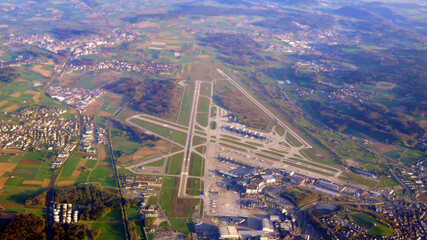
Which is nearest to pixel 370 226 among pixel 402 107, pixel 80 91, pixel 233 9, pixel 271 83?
pixel 402 107

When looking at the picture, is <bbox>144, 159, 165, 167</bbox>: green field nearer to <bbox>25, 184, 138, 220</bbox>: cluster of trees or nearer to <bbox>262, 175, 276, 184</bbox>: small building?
<bbox>25, 184, 138, 220</bbox>: cluster of trees

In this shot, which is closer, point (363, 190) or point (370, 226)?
point (370, 226)

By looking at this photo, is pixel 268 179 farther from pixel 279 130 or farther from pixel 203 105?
pixel 203 105

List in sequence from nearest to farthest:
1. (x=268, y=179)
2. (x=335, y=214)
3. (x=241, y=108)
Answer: (x=335, y=214)
(x=268, y=179)
(x=241, y=108)

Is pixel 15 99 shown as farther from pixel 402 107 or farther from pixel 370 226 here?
pixel 402 107

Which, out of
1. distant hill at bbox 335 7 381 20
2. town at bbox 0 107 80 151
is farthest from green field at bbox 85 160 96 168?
distant hill at bbox 335 7 381 20

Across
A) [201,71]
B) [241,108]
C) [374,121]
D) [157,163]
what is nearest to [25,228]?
[157,163]
